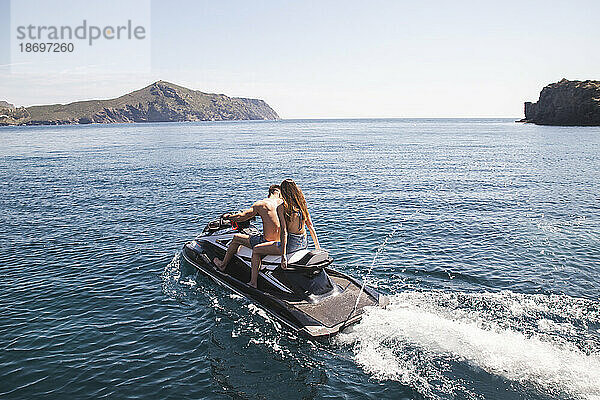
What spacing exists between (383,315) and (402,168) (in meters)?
31.7

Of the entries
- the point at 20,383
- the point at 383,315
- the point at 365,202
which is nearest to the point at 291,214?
the point at 383,315

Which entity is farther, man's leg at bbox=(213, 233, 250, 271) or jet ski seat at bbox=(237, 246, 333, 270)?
man's leg at bbox=(213, 233, 250, 271)

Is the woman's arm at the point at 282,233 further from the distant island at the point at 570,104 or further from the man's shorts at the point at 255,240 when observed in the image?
the distant island at the point at 570,104

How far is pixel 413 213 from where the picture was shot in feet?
70.7

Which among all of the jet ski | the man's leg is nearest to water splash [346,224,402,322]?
the jet ski

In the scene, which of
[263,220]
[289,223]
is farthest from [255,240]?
[289,223]

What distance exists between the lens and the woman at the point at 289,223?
1005 cm

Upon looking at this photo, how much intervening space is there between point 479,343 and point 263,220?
5308 mm

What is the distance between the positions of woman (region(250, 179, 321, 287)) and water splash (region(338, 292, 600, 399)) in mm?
2273

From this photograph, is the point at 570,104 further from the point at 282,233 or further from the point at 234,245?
the point at 282,233

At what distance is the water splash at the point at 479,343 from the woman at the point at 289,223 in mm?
2273

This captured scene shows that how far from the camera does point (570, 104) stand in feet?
369

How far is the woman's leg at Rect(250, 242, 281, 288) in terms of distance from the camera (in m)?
10.7

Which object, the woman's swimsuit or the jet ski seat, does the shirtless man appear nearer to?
the woman's swimsuit
